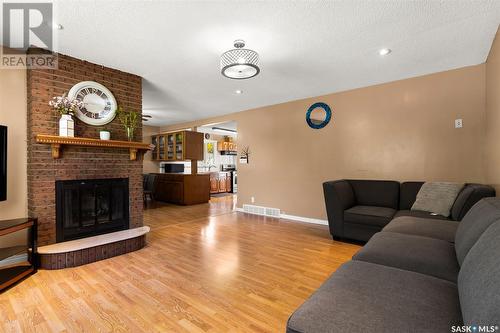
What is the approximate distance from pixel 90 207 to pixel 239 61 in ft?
8.77

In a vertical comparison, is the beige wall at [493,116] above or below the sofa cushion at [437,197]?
above

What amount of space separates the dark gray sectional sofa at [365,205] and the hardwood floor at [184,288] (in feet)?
0.84

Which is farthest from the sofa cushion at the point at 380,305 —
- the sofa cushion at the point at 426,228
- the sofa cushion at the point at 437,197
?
the sofa cushion at the point at 437,197

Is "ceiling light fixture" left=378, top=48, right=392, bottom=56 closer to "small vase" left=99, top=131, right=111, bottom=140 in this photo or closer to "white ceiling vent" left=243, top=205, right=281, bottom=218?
"white ceiling vent" left=243, top=205, right=281, bottom=218

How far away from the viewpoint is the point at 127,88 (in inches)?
137

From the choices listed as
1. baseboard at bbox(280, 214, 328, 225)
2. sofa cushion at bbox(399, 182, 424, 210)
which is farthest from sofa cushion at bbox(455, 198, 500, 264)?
baseboard at bbox(280, 214, 328, 225)

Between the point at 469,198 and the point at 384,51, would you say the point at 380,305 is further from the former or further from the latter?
the point at 384,51

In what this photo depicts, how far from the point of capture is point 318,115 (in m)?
4.59

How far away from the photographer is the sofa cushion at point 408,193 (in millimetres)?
3371

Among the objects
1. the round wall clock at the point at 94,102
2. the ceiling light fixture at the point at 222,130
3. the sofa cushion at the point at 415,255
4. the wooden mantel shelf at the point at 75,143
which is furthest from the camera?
the ceiling light fixture at the point at 222,130

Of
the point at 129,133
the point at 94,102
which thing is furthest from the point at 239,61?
the point at 94,102

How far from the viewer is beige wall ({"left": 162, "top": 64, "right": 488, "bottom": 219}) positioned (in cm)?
328

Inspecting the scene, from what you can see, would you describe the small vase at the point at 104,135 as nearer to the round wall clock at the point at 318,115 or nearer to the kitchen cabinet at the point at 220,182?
the round wall clock at the point at 318,115

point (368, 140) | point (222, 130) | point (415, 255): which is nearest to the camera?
point (415, 255)
